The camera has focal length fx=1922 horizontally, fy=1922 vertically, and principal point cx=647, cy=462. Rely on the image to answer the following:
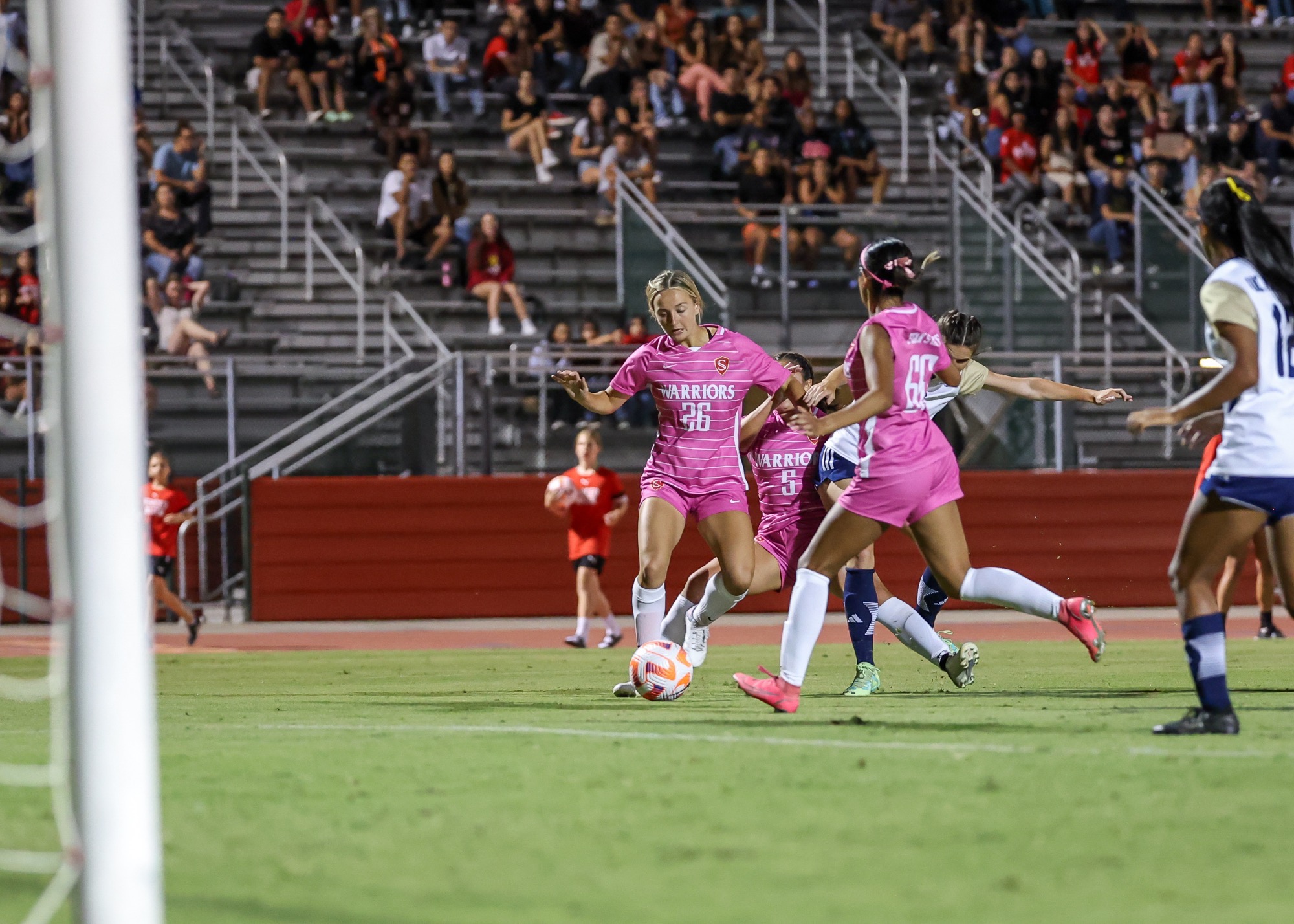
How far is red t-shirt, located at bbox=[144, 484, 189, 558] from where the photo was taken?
58.6 ft

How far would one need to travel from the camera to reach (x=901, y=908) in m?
4.48

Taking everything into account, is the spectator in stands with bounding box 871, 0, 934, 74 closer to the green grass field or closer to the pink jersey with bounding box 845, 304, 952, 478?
the green grass field

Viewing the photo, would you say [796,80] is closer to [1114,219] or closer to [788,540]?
[1114,219]

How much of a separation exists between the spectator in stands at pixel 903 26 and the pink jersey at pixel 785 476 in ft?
60.4

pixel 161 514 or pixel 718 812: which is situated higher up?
pixel 718 812

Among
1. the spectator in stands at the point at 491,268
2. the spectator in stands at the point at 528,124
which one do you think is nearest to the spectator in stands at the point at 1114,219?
the spectator in stands at the point at 528,124

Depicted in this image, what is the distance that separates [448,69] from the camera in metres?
26.7

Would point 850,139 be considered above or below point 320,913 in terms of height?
above

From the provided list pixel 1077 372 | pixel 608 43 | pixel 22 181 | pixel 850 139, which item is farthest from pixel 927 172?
pixel 22 181

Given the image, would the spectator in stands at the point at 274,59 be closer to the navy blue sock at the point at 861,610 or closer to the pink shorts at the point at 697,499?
the pink shorts at the point at 697,499

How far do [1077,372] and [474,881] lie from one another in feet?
56.2

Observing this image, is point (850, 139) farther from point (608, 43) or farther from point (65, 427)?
point (65, 427)

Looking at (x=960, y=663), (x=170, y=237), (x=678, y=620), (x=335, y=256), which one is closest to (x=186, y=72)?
(x=335, y=256)

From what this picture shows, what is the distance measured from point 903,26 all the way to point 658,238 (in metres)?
8.88
